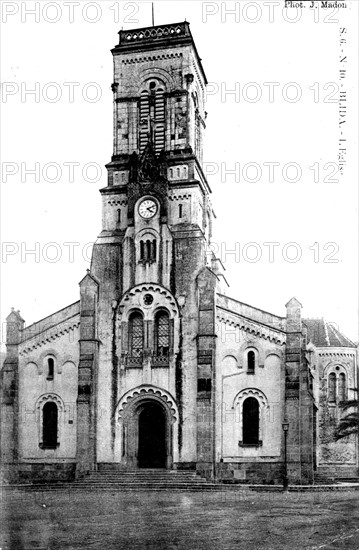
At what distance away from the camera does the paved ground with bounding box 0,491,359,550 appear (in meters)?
19.1

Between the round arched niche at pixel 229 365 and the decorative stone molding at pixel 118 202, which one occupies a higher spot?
the decorative stone molding at pixel 118 202

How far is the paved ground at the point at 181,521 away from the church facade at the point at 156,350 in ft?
17.7

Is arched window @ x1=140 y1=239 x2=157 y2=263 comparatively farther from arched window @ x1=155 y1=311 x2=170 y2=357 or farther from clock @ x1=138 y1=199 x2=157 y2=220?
arched window @ x1=155 y1=311 x2=170 y2=357

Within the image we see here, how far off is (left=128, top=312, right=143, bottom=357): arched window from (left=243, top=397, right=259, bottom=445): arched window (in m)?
6.25

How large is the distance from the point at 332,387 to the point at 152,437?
19.0 m

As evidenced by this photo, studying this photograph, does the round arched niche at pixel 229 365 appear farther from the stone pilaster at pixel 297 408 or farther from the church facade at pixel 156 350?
the stone pilaster at pixel 297 408

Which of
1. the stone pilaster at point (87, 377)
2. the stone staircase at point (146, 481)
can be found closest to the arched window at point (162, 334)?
the stone pilaster at point (87, 377)

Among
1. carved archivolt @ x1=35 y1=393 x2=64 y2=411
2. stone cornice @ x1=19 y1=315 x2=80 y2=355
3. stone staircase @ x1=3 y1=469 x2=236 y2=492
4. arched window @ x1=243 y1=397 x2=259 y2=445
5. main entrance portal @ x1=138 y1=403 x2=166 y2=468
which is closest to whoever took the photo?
stone staircase @ x1=3 y1=469 x2=236 y2=492

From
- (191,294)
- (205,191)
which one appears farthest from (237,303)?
(205,191)

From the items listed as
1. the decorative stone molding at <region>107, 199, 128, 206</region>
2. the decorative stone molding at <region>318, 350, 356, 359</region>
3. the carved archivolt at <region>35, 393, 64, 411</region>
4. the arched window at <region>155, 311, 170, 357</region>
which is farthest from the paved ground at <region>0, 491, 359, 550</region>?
the decorative stone molding at <region>318, 350, 356, 359</region>

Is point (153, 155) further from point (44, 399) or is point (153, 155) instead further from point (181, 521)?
point (181, 521)

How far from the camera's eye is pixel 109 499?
1209 inches

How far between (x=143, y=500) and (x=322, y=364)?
26.8m

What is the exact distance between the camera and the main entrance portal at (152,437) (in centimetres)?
3900
